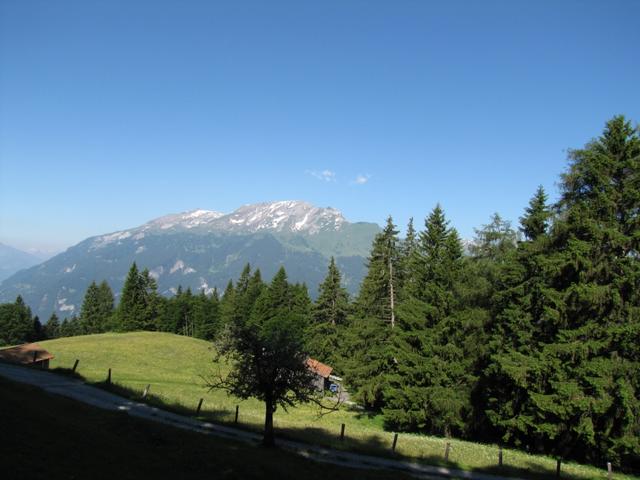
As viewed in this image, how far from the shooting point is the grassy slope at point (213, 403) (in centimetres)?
2423

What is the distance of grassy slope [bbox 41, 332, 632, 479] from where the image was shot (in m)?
24.2

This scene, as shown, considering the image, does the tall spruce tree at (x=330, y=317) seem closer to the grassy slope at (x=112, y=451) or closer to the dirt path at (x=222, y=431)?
the dirt path at (x=222, y=431)

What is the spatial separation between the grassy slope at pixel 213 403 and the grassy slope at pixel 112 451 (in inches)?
275

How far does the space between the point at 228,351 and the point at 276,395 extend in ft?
10.5

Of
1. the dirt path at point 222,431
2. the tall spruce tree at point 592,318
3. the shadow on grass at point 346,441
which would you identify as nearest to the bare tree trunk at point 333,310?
the shadow on grass at point 346,441

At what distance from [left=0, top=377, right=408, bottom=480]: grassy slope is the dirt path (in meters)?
1.96

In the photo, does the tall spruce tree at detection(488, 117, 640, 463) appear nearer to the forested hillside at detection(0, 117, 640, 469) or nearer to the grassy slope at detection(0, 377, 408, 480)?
the forested hillside at detection(0, 117, 640, 469)

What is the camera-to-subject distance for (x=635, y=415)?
73.9ft

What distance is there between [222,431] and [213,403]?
44.8 ft

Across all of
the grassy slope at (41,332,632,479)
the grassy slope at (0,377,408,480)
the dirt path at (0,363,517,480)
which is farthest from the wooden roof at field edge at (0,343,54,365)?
the grassy slope at (0,377,408,480)

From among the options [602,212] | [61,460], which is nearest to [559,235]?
[602,212]

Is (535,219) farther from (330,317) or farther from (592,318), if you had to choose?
(330,317)

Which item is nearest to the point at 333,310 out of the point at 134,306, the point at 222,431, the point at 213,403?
the point at 213,403

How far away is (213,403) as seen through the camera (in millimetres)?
36938
